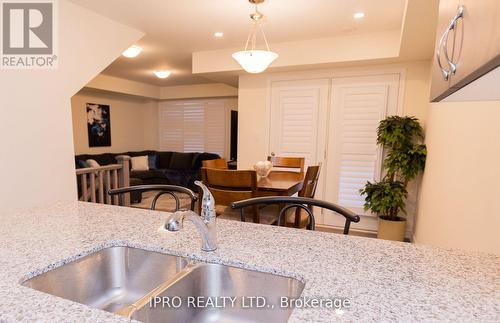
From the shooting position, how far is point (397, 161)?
3170 mm

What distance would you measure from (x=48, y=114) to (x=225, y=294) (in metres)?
2.31

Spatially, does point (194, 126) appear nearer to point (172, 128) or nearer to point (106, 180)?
point (172, 128)

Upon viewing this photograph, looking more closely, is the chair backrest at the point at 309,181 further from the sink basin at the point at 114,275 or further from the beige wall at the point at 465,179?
the sink basin at the point at 114,275

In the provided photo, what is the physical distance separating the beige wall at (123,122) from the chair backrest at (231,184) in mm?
4813

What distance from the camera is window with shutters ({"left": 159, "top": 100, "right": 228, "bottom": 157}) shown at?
22.3 ft

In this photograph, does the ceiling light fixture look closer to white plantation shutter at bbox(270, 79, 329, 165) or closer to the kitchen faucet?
white plantation shutter at bbox(270, 79, 329, 165)

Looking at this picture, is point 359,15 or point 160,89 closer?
point 359,15

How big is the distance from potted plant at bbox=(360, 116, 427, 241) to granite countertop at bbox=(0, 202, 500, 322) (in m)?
2.38

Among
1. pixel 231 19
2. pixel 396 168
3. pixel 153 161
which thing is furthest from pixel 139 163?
pixel 396 168

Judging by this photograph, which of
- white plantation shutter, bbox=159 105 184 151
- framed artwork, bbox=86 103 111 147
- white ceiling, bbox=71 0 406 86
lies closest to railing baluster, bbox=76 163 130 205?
white ceiling, bbox=71 0 406 86

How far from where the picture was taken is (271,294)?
87cm

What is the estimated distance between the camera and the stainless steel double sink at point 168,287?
0.84 metres

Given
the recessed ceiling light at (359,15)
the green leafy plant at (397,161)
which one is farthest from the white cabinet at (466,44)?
the green leafy plant at (397,161)

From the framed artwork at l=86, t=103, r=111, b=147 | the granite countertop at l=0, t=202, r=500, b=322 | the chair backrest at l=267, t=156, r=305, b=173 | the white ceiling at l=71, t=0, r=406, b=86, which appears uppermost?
the white ceiling at l=71, t=0, r=406, b=86
